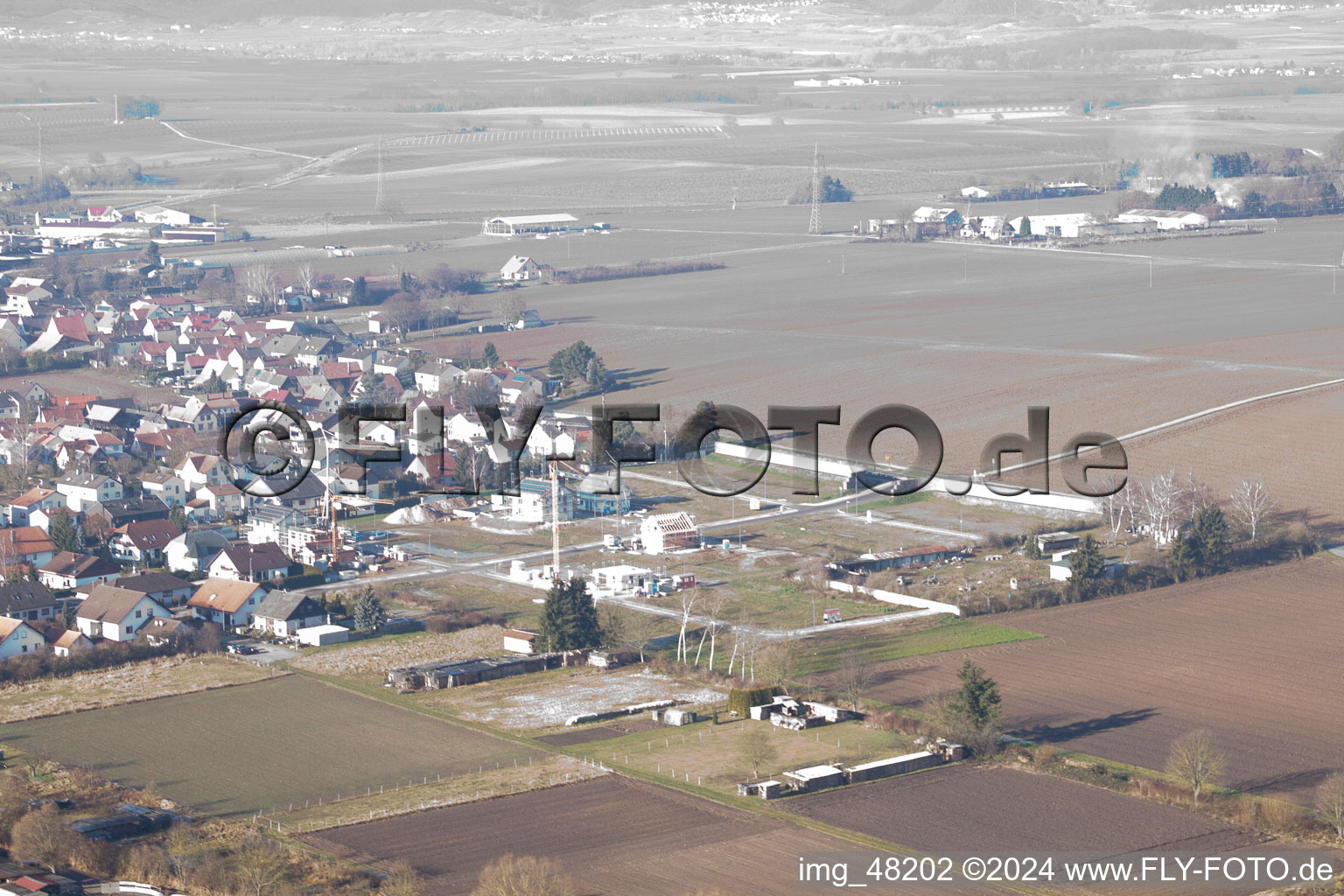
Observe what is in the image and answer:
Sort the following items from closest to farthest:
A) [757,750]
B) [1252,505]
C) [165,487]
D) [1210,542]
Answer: [757,750], [1210,542], [1252,505], [165,487]

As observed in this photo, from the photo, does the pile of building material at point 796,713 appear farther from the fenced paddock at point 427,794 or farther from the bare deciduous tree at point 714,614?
the fenced paddock at point 427,794

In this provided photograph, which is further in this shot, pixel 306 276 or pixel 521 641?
pixel 306 276

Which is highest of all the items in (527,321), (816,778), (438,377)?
(527,321)

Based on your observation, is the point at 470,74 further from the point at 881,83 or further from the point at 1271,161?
the point at 1271,161

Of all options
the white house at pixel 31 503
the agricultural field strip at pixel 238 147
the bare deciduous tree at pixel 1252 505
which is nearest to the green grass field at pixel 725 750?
the bare deciduous tree at pixel 1252 505

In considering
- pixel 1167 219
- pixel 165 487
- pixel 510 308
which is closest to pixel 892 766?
pixel 165 487

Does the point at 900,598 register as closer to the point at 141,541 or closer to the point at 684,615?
the point at 684,615
